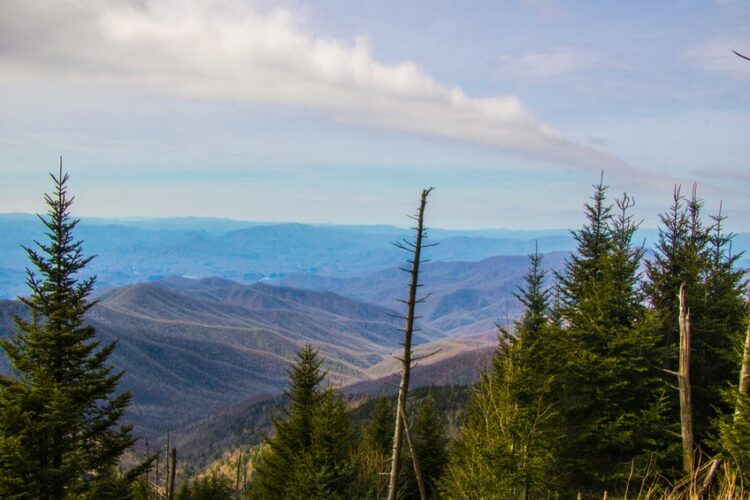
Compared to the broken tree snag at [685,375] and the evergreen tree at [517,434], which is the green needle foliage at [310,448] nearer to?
the evergreen tree at [517,434]

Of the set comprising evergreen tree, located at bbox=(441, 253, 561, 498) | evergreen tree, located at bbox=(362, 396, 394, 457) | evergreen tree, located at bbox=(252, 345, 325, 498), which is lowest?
evergreen tree, located at bbox=(362, 396, 394, 457)

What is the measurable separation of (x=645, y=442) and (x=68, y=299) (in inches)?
982

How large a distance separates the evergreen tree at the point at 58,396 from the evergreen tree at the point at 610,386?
63.3ft

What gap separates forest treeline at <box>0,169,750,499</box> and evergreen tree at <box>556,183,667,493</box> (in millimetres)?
87

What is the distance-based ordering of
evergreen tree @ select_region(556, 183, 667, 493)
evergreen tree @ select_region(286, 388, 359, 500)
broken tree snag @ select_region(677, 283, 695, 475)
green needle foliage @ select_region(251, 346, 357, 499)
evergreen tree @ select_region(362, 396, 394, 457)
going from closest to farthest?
broken tree snag @ select_region(677, 283, 695, 475)
evergreen tree @ select_region(556, 183, 667, 493)
evergreen tree @ select_region(286, 388, 359, 500)
green needle foliage @ select_region(251, 346, 357, 499)
evergreen tree @ select_region(362, 396, 394, 457)

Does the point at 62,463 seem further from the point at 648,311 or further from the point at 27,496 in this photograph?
the point at 648,311

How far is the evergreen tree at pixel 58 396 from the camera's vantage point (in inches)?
819

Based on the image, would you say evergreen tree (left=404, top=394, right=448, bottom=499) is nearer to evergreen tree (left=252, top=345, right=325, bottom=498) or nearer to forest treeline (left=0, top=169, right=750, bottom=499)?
forest treeline (left=0, top=169, right=750, bottom=499)

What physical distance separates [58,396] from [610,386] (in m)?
22.1

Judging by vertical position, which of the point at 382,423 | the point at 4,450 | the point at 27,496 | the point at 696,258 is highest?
the point at 696,258

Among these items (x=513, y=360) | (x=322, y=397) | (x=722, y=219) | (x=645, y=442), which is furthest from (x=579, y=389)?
(x=722, y=219)

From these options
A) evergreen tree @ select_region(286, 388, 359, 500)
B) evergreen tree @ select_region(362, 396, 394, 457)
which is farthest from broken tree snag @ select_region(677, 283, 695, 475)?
evergreen tree @ select_region(362, 396, 394, 457)

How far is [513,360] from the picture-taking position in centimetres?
2267

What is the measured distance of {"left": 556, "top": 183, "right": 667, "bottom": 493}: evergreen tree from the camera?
25000 millimetres
